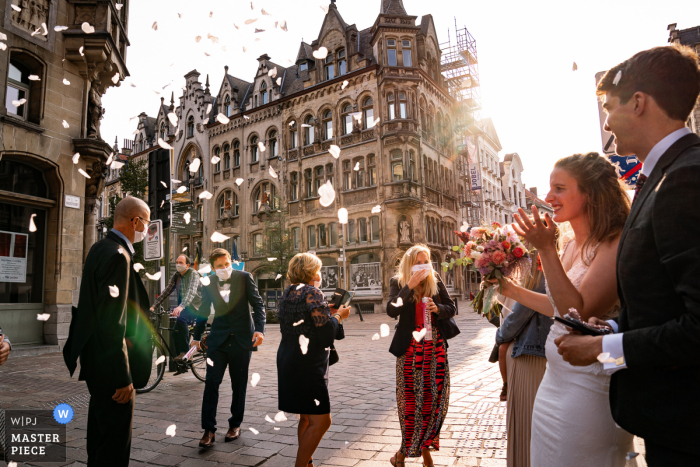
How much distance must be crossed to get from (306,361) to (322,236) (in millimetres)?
27445

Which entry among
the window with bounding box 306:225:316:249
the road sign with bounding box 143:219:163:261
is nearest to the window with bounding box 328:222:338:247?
the window with bounding box 306:225:316:249

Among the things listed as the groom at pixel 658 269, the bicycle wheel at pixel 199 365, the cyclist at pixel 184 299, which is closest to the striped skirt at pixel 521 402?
the groom at pixel 658 269

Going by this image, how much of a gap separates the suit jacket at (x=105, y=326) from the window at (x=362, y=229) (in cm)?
2607

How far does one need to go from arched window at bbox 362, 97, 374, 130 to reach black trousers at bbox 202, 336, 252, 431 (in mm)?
25946

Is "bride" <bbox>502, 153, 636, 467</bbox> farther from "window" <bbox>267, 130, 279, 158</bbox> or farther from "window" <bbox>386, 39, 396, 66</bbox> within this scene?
"window" <bbox>267, 130, 279, 158</bbox>

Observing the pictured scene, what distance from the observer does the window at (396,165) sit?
28594mm

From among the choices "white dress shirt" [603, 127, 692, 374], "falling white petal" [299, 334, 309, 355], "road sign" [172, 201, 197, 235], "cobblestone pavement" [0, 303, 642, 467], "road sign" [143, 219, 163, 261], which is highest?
"road sign" [172, 201, 197, 235]

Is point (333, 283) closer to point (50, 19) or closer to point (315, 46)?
point (315, 46)

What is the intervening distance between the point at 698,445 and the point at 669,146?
990 millimetres

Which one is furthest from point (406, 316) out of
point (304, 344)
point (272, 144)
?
point (272, 144)

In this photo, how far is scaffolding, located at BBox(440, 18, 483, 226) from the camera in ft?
115

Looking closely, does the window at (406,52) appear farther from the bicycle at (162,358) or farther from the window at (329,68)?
the bicycle at (162,358)

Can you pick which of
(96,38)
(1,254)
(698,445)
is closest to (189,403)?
(698,445)

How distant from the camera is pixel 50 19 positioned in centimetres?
1205
